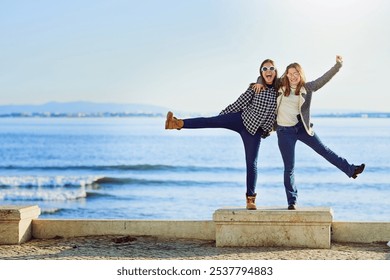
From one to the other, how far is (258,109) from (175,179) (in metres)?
22.9

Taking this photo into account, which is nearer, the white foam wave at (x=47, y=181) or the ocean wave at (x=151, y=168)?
the white foam wave at (x=47, y=181)

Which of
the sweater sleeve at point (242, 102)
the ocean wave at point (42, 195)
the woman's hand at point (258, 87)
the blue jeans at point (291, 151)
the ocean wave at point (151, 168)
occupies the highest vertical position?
the woman's hand at point (258, 87)

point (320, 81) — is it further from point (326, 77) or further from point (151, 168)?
point (151, 168)

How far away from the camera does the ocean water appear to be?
872 inches

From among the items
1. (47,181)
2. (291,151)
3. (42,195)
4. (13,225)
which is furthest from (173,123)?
(47,181)

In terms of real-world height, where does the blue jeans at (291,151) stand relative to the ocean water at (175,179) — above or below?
above

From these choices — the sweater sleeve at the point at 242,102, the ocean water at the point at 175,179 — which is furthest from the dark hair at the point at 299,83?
the ocean water at the point at 175,179

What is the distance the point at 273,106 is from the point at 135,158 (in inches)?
1375

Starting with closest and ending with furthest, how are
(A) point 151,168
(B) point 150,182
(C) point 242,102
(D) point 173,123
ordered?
(D) point 173,123
(C) point 242,102
(B) point 150,182
(A) point 151,168

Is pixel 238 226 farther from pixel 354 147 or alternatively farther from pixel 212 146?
pixel 212 146

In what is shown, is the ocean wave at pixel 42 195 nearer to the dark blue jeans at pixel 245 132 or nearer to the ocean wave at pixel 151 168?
the ocean wave at pixel 151 168

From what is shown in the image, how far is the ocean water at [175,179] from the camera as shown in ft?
72.6

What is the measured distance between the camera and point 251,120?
288 inches

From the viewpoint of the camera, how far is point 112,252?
725cm
